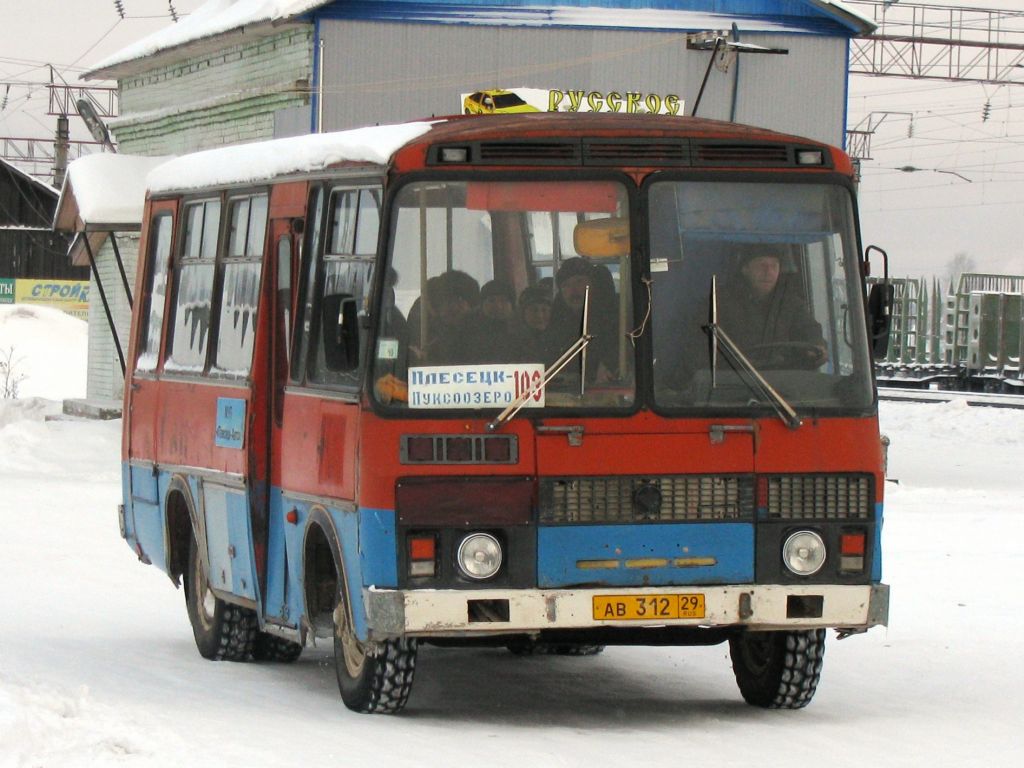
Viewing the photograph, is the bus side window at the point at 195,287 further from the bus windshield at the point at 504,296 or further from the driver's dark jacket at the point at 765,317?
the driver's dark jacket at the point at 765,317

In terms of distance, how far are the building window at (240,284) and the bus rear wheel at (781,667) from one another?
108 inches

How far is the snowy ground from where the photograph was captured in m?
7.31

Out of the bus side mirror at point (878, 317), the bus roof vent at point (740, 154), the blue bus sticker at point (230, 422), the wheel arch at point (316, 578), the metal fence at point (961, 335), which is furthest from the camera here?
the metal fence at point (961, 335)

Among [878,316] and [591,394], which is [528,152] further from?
[878,316]

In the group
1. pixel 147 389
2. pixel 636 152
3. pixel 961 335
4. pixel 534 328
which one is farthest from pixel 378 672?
pixel 961 335

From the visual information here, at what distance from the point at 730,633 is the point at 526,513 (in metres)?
1.21

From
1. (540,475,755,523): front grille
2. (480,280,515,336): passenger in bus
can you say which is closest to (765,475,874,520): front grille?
(540,475,755,523): front grille

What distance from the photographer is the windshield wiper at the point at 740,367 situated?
830 centimetres

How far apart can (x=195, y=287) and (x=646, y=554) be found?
13.1ft

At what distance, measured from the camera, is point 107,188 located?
25797 mm

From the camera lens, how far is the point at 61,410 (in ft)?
112

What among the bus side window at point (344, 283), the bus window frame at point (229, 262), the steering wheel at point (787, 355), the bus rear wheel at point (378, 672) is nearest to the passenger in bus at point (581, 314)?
the steering wheel at point (787, 355)

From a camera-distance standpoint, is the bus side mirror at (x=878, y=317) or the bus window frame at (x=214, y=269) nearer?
the bus side mirror at (x=878, y=317)

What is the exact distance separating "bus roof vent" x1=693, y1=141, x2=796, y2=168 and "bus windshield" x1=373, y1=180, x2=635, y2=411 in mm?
399
